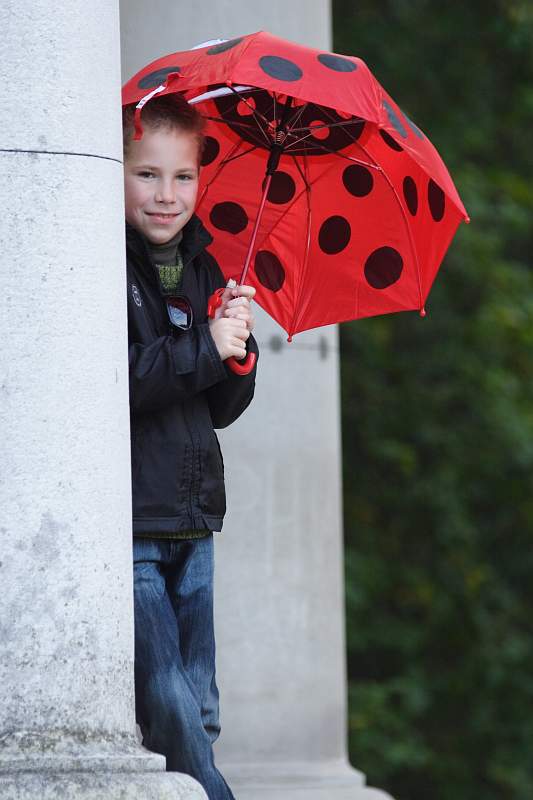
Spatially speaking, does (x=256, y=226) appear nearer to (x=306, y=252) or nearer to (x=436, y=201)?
(x=306, y=252)

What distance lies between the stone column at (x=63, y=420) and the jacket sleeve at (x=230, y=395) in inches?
21.8

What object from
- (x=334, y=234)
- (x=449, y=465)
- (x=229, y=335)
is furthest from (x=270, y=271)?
(x=449, y=465)

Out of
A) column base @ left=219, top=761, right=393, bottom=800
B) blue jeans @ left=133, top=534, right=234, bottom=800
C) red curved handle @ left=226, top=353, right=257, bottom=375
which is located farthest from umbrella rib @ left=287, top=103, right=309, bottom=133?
column base @ left=219, top=761, right=393, bottom=800

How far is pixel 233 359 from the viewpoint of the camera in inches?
183

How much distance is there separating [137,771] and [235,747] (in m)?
2.84

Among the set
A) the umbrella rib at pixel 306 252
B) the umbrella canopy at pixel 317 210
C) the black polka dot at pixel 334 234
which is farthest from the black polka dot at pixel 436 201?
the umbrella rib at pixel 306 252

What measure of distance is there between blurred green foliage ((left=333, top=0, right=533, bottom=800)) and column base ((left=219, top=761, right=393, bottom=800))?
21.7ft

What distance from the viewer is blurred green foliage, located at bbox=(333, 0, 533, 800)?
45.5 ft

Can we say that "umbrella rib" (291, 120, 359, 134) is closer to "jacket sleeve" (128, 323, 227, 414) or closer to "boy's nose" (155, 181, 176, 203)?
"boy's nose" (155, 181, 176, 203)

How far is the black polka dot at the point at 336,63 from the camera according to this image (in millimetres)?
4738

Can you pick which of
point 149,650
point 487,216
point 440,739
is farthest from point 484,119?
point 149,650

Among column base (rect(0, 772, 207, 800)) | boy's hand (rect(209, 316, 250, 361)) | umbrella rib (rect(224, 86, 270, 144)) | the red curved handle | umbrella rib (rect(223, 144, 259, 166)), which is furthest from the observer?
umbrella rib (rect(223, 144, 259, 166))

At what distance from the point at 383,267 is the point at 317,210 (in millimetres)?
293

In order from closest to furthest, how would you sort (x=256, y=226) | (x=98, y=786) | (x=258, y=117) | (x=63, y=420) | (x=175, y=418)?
(x=98, y=786) → (x=63, y=420) → (x=175, y=418) → (x=256, y=226) → (x=258, y=117)
